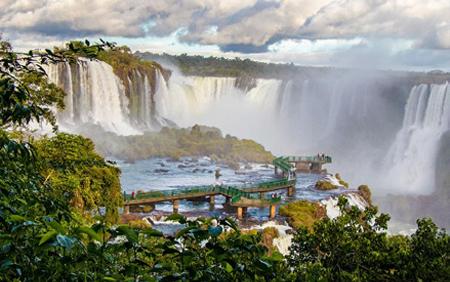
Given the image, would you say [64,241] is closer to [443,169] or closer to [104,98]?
[443,169]

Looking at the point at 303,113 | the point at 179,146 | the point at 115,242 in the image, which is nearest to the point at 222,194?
the point at 179,146

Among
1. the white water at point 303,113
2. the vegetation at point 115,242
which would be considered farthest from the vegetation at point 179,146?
the vegetation at point 115,242

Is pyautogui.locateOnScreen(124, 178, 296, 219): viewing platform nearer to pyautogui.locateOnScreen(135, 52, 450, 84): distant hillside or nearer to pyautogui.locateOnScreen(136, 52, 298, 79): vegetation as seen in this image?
pyautogui.locateOnScreen(135, 52, 450, 84): distant hillside

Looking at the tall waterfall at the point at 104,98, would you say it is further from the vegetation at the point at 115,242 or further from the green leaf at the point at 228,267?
the green leaf at the point at 228,267

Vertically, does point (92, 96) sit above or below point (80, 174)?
below

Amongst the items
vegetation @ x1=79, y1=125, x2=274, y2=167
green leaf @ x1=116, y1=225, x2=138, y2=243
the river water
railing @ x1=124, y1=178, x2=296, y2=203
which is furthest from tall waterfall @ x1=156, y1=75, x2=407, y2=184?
green leaf @ x1=116, y1=225, x2=138, y2=243

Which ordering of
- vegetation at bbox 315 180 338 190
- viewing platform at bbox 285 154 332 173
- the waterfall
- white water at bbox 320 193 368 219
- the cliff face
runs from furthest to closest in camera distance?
the waterfall
viewing platform at bbox 285 154 332 173
the cliff face
vegetation at bbox 315 180 338 190
white water at bbox 320 193 368 219
